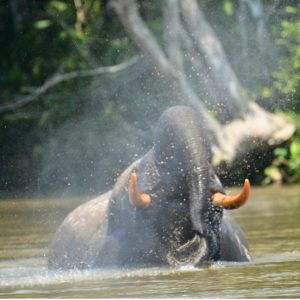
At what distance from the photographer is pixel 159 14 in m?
28.0

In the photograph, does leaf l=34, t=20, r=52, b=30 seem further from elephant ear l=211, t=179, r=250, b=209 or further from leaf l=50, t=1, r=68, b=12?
elephant ear l=211, t=179, r=250, b=209

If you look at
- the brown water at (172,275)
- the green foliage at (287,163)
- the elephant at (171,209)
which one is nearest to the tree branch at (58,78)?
the green foliage at (287,163)

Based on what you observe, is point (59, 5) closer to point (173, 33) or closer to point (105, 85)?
point (105, 85)

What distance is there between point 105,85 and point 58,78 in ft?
2.84

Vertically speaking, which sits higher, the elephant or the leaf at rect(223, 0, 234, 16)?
the elephant

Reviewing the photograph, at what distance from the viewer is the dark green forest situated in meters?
24.1

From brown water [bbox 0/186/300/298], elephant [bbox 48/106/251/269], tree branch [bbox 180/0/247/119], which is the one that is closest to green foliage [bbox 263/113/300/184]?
tree branch [bbox 180/0/247/119]

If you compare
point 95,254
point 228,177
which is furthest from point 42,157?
point 95,254

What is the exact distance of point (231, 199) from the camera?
10.3 m

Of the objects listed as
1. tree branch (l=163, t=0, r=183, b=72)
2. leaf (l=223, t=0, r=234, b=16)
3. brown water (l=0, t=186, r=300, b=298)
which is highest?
brown water (l=0, t=186, r=300, b=298)

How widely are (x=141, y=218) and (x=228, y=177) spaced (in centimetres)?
1283

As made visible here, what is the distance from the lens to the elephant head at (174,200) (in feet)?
34.6

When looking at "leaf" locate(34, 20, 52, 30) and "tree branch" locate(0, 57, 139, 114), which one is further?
"leaf" locate(34, 20, 52, 30)

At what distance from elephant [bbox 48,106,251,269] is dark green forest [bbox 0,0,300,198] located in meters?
11.4
